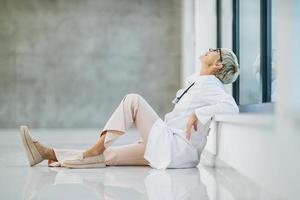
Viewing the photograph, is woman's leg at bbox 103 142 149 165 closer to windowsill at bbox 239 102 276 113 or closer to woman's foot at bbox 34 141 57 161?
woman's foot at bbox 34 141 57 161

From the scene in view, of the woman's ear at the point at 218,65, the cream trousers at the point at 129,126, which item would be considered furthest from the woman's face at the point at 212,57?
the cream trousers at the point at 129,126

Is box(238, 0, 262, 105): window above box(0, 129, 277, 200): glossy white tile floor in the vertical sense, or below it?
above

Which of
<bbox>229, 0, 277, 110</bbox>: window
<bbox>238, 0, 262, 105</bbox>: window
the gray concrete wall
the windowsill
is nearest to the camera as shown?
the windowsill

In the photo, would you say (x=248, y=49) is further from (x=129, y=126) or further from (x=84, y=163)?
(x=84, y=163)

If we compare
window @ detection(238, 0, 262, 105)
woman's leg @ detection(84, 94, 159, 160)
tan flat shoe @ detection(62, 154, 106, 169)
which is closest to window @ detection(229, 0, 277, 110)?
window @ detection(238, 0, 262, 105)

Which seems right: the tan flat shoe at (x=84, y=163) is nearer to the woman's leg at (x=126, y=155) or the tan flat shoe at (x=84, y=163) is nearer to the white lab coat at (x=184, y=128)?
the woman's leg at (x=126, y=155)

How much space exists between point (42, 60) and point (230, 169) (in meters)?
5.85

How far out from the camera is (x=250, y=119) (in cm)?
262

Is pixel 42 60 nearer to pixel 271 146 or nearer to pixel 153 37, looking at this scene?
pixel 153 37

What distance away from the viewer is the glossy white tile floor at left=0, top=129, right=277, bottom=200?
2.33 meters

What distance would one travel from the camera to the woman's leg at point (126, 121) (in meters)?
3.38

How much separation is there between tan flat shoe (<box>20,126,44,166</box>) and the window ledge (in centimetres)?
140

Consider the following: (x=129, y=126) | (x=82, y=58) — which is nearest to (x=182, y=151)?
(x=129, y=126)

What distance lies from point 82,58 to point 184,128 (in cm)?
530
